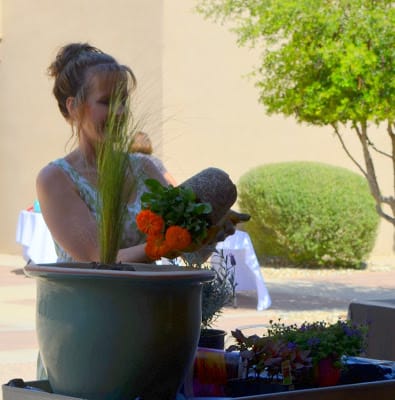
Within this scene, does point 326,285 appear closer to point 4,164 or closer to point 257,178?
point 257,178

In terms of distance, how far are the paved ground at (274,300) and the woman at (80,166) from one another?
443 cm

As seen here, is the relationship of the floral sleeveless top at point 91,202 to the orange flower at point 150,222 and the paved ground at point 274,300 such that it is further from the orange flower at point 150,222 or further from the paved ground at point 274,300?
the paved ground at point 274,300

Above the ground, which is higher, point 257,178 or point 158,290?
point 257,178

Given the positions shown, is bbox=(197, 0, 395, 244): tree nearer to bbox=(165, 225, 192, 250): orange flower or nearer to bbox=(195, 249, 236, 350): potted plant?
bbox=(195, 249, 236, 350): potted plant

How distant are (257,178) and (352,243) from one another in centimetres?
172

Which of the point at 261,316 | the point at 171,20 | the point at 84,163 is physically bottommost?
the point at 261,316

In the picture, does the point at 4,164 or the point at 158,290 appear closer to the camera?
the point at 158,290

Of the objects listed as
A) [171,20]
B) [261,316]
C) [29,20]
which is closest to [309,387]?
[261,316]

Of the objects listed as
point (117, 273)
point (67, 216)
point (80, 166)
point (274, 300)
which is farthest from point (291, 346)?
point (274, 300)

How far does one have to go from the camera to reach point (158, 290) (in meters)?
1.76

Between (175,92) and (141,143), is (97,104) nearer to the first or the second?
(141,143)

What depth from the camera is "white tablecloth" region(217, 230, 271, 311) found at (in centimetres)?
1053

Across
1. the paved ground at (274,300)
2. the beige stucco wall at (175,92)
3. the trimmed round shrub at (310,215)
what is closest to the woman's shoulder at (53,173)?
the paved ground at (274,300)

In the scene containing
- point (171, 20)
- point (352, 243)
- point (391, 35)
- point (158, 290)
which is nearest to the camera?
point (158, 290)
